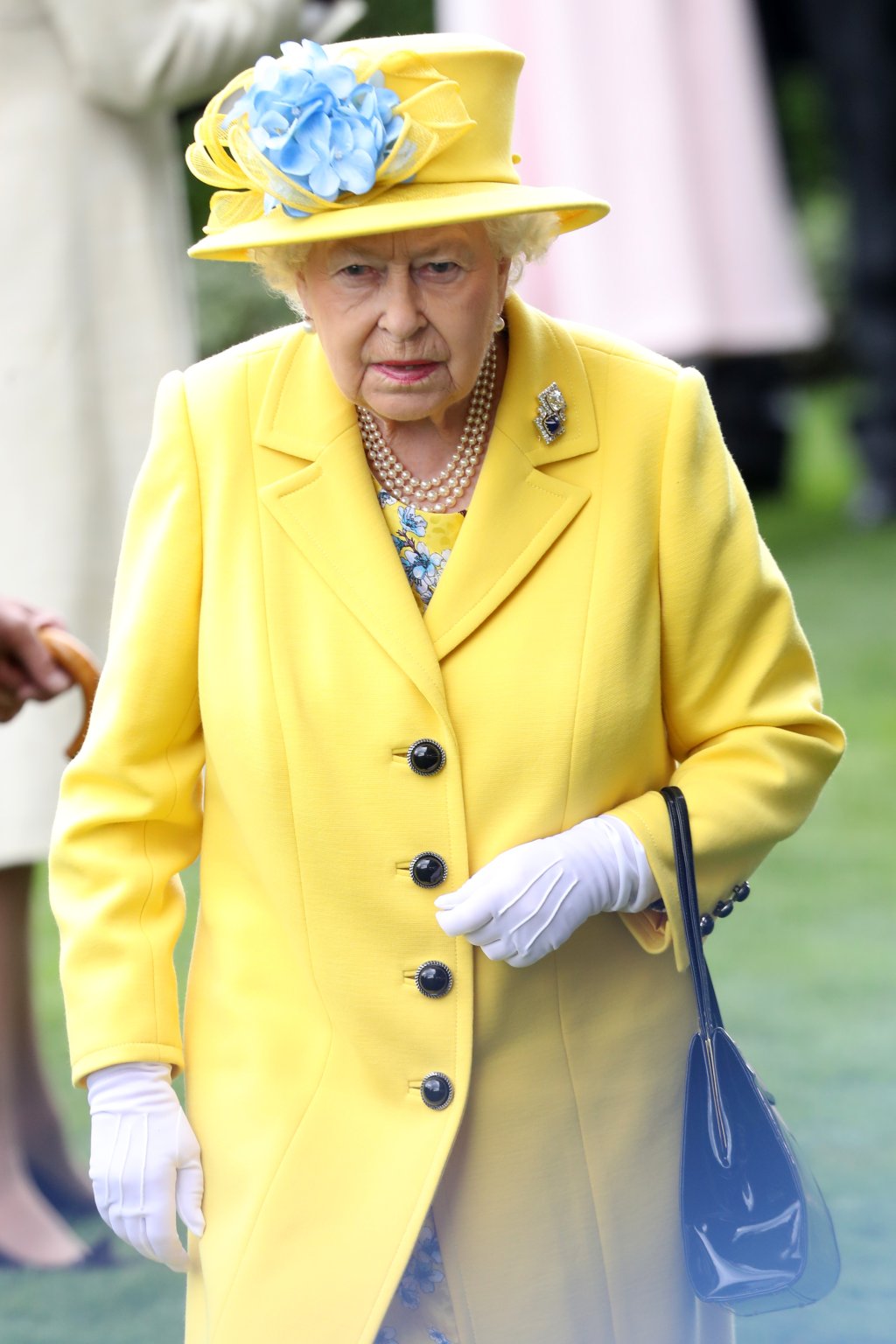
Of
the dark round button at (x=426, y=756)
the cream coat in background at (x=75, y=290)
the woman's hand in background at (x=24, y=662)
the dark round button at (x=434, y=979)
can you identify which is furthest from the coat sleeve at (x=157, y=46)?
the dark round button at (x=434, y=979)

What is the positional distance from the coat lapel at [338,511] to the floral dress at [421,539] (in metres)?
0.04

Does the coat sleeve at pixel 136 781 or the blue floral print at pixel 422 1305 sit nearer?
the coat sleeve at pixel 136 781

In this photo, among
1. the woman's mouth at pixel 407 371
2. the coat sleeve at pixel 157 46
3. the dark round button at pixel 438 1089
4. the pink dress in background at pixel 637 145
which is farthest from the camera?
the pink dress in background at pixel 637 145

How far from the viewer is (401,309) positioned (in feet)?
6.45

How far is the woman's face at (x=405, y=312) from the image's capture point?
1980 mm

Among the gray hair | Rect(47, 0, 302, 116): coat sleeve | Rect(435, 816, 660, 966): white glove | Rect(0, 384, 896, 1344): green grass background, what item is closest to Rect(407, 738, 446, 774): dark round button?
Rect(435, 816, 660, 966): white glove

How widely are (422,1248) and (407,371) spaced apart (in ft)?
3.07

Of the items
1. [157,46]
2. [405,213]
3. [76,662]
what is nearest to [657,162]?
[157,46]

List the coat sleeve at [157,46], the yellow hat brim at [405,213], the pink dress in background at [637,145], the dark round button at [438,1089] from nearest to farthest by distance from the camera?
the yellow hat brim at [405,213] < the dark round button at [438,1089] < the coat sleeve at [157,46] < the pink dress in background at [637,145]

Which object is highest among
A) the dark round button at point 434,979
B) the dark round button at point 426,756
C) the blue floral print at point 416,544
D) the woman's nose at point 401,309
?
the woman's nose at point 401,309

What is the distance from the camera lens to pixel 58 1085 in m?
4.28

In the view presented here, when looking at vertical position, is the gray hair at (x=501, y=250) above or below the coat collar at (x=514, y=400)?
above

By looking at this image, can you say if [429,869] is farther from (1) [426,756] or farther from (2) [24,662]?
(2) [24,662]

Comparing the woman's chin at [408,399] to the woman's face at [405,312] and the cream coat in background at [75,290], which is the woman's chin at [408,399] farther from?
the cream coat in background at [75,290]
